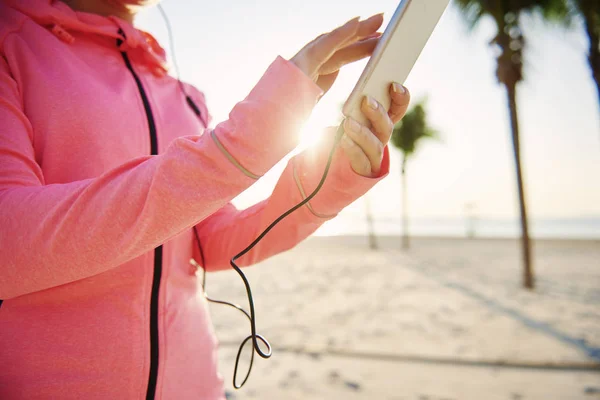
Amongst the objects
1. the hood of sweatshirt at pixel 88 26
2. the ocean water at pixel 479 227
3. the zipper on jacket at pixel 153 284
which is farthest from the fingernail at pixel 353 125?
the ocean water at pixel 479 227

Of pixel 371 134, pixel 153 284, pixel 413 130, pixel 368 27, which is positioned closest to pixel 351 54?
pixel 368 27

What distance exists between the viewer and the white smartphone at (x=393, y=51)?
25.3 inches

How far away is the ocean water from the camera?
18.0 meters

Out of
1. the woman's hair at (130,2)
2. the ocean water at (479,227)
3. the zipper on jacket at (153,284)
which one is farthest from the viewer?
the ocean water at (479,227)

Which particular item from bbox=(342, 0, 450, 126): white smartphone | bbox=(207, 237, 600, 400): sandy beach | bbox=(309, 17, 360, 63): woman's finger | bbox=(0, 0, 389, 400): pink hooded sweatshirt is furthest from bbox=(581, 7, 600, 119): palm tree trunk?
bbox=(309, 17, 360, 63): woman's finger

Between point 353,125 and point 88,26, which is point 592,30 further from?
point 88,26

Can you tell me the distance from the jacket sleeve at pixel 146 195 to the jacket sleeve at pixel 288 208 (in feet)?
0.91

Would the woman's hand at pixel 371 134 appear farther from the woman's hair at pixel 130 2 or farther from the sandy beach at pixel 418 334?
the sandy beach at pixel 418 334

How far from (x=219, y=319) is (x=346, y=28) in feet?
13.2

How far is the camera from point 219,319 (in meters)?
4.04

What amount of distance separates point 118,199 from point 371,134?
0.45 metres

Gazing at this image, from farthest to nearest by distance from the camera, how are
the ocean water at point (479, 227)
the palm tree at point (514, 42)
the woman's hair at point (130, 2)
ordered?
1. the ocean water at point (479, 227)
2. the palm tree at point (514, 42)
3. the woman's hair at point (130, 2)

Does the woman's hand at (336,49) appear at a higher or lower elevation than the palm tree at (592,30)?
lower

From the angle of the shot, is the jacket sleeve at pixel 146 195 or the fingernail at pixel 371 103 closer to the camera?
the jacket sleeve at pixel 146 195
